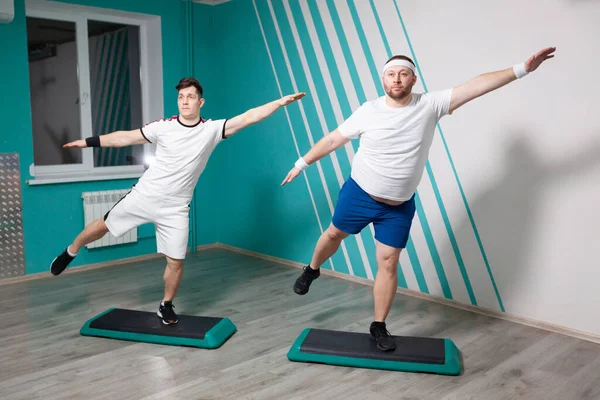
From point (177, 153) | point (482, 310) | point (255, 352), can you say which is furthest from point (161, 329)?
point (482, 310)

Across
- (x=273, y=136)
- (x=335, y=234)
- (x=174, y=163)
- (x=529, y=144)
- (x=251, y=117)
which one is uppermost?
(x=273, y=136)

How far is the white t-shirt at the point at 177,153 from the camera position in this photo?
339 centimetres

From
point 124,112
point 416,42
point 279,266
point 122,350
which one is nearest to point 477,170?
point 416,42

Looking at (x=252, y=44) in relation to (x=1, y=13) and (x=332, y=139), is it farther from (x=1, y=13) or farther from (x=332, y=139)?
(x=332, y=139)

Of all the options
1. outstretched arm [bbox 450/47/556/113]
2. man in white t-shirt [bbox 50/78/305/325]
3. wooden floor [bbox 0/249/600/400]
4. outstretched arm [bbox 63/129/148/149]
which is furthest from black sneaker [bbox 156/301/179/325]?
outstretched arm [bbox 450/47/556/113]

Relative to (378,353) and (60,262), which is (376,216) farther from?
(60,262)

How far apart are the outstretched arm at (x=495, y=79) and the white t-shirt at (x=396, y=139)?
0.19 feet

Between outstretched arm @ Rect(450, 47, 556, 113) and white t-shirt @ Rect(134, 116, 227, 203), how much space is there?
1396 mm

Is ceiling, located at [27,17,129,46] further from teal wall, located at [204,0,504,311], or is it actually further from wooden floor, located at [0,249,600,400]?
wooden floor, located at [0,249,600,400]

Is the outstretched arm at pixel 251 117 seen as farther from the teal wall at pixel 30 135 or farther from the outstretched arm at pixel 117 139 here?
the teal wall at pixel 30 135

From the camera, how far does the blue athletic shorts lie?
10.3 feet

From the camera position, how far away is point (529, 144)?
3.60 metres

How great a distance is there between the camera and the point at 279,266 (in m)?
5.21

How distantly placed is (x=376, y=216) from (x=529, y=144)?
120 centimetres
